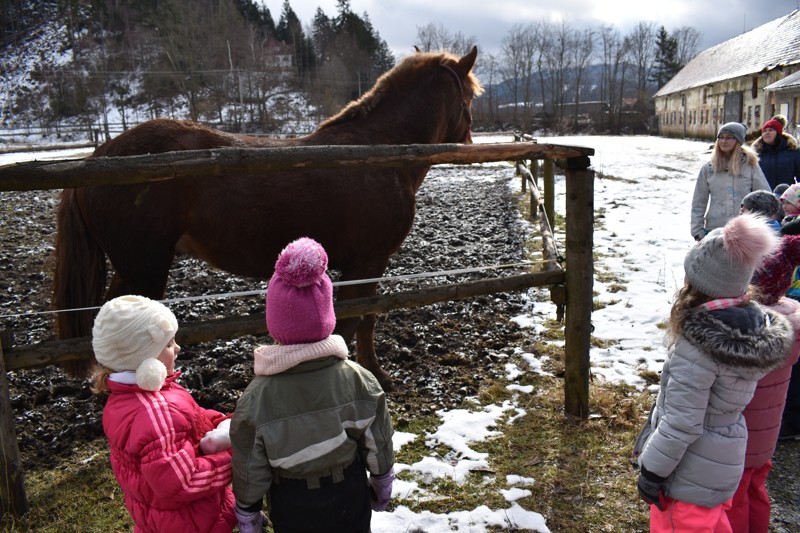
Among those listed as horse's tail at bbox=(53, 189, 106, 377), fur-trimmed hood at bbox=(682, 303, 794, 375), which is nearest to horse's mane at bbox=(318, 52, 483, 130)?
horse's tail at bbox=(53, 189, 106, 377)

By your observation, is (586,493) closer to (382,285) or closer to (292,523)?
(292,523)

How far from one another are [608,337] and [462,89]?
260 centimetres

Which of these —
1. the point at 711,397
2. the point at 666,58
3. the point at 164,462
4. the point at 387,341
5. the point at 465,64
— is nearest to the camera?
the point at 164,462

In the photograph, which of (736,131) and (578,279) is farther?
(736,131)

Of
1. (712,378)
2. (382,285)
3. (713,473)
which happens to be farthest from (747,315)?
(382,285)

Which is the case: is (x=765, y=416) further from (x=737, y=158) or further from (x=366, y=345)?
(x=737, y=158)

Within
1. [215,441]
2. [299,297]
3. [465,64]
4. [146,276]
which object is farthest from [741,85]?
[215,441]

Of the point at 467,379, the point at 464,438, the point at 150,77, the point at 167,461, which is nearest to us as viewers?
the point at 167,461

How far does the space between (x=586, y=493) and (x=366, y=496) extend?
1.52 m

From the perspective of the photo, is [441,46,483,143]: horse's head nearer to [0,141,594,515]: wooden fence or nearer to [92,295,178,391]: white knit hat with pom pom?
[0,141,594,515]: wooden fence

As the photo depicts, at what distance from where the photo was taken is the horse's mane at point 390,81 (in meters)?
4.19

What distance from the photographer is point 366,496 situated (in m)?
1.81

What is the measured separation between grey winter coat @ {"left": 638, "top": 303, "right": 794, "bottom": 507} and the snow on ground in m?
0.88

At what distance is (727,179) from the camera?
14.7ft
